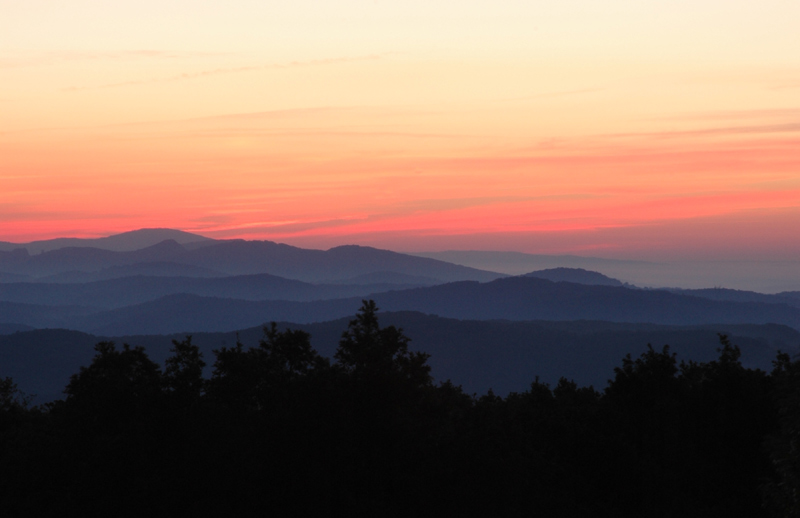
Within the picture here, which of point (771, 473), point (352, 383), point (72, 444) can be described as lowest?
point (771, 473)

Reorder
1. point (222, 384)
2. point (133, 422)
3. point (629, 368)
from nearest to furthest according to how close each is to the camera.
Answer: point (133, 422) < point (222, 384) < point (629, 368)

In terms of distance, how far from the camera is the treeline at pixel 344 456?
75.4 feet

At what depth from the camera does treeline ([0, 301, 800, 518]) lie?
904 inches

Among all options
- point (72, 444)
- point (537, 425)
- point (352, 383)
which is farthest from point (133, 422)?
point (537, 425)

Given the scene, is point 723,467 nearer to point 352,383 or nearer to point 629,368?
point 629,368

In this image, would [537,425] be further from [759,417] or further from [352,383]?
[352,383]

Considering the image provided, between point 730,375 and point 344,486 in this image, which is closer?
point 344,486

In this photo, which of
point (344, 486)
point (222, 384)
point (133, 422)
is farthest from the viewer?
point (222, 384)

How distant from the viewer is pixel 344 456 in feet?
75.6

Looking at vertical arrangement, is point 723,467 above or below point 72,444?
below

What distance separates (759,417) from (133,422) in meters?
25.9

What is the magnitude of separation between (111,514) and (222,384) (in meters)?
9.91

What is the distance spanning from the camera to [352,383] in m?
25.2

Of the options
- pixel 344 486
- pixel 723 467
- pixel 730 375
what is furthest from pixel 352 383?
pixel 730 375
